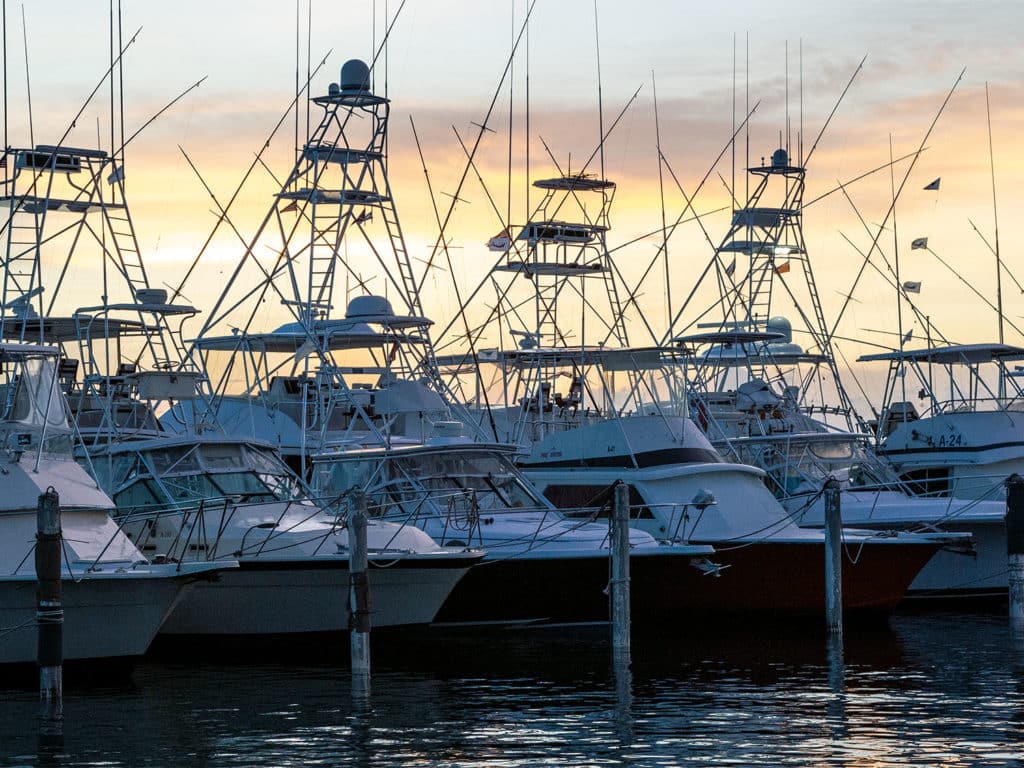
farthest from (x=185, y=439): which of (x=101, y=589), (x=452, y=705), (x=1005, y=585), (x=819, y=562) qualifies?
(x=1005, y=585)

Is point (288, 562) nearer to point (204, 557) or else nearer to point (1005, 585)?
point (204, 557)

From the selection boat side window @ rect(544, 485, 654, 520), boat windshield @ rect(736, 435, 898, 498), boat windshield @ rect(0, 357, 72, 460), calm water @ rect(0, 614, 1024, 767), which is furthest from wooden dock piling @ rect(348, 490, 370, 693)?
boat windshield @ rect(736, 435, 898, 498)

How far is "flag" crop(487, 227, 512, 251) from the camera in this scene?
41.8 m

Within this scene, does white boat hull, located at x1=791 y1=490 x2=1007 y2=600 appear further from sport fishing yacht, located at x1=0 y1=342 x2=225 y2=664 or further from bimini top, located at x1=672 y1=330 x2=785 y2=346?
sport fishing yacht, located at x1=0 y1=342 x2=225 y2=664

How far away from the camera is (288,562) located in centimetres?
2708

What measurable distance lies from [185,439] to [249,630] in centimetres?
359

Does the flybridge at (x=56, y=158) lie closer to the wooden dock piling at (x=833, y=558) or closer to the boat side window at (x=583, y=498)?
the boat side window at (x=583, y=498)

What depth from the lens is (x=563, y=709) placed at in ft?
71.7

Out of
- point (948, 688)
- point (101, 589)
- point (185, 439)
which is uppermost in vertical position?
point (185, 439)

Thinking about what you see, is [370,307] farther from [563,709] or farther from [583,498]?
[563,709]

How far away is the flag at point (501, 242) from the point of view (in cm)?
4184

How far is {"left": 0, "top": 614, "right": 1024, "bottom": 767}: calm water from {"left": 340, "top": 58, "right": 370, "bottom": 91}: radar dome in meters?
11.5

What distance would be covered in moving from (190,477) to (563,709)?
382 inches

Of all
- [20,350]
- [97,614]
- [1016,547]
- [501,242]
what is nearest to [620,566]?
[1016,547]
